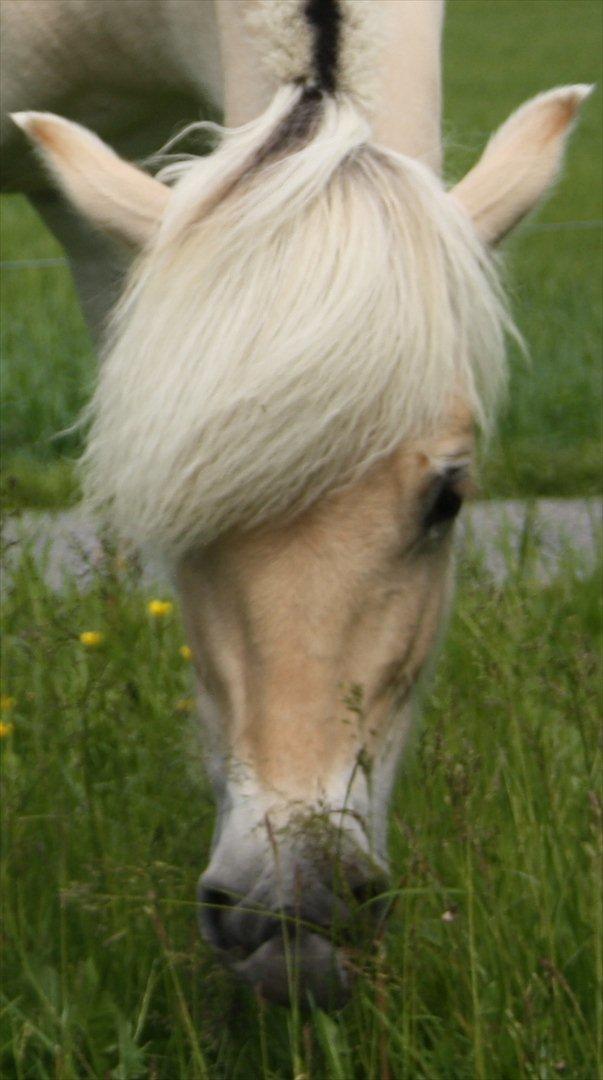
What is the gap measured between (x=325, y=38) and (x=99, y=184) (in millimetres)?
363

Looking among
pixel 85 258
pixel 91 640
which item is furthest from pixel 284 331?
pixel 85 258

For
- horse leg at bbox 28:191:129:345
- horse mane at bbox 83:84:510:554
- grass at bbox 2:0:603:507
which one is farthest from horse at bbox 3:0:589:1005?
horse leg at bbox 28:191:129:345

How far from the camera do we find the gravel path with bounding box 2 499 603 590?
12.1ft

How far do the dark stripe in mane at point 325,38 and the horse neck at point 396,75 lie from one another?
0.27 feet

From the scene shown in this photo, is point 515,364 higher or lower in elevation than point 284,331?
higher

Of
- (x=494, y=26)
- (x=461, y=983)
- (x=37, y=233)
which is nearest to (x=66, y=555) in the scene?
(x=461, y=983)

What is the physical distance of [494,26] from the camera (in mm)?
21109

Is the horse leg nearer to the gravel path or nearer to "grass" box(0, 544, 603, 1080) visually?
the gravel path

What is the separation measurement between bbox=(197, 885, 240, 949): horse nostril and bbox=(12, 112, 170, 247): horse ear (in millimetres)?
845

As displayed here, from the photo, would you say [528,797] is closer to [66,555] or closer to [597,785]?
[597,785]

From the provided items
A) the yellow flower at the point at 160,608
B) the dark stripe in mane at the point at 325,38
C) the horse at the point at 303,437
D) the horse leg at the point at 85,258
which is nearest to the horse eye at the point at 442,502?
the horse at the point at 303,437

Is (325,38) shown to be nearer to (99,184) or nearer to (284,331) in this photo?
(99,184)

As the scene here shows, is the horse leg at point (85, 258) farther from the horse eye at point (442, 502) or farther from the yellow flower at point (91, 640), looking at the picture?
the horse eye at point (442, 502)

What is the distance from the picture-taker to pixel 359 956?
1.86 m
